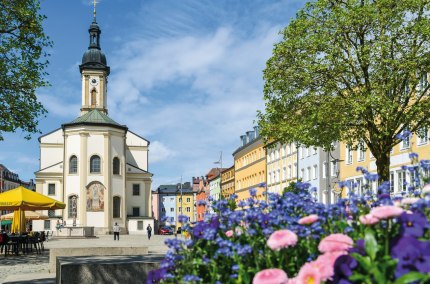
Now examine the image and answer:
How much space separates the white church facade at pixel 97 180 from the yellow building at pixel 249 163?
50.4 feet

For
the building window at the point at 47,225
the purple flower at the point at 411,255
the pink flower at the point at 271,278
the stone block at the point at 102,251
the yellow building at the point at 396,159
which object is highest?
the yellow building at the point at 396,159

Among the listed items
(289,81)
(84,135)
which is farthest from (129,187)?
(289,81)

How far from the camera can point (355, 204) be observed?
396cm

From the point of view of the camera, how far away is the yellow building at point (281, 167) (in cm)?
6431

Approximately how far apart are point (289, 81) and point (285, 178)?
1727 inches

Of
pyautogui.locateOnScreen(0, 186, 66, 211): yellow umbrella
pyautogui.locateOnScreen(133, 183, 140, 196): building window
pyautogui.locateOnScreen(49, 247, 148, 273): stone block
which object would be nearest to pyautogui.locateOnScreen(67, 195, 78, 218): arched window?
pyautogui.locateOnScreen(133, 183, 140, 196): building window

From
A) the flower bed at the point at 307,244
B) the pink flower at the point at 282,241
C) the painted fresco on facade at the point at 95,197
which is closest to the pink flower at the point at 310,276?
the flower bed at the point at 307,244

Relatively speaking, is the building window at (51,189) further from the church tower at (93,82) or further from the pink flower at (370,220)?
the pink flower at (370,220)

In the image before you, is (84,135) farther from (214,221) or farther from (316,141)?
(214,221)

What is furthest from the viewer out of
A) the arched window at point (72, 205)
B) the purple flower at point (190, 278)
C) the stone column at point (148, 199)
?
the stone column at point (148, 199)

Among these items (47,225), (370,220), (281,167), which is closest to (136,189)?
(47,225)

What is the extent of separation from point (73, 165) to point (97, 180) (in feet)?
11.9

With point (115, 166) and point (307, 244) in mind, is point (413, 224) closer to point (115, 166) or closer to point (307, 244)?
point (307, 244)

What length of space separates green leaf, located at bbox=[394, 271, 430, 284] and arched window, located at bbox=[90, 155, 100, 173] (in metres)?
67.5
